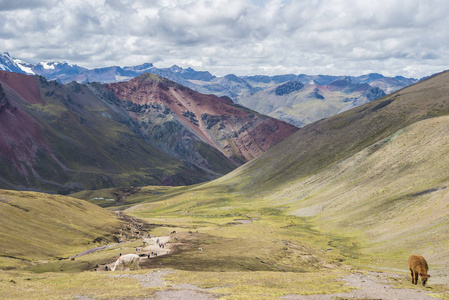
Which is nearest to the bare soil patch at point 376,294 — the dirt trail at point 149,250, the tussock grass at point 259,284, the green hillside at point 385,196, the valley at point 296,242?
the valley at point 296,242

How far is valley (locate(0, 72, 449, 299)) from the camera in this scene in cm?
4666

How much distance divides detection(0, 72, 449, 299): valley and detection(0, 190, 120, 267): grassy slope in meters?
0.43

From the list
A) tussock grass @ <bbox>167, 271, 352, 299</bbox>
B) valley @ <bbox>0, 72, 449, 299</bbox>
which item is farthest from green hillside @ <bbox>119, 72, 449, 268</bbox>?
tussock grass @ <bbox>167, 271, 352, 299</bbox>

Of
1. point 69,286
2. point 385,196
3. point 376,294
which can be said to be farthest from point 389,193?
point 69,286

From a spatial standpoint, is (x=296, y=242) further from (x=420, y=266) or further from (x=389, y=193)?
(x=420, y=266)

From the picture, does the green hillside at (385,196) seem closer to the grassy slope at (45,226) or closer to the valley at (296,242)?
the valley at (296,242)

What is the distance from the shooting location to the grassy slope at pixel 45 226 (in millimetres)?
75188

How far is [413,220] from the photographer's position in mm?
95750

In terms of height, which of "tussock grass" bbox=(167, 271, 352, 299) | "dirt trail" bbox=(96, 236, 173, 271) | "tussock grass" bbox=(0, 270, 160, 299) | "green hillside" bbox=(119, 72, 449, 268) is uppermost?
"green hillside" bbox=(119, 72, 449, 268)

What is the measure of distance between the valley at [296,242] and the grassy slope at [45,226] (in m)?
0.43

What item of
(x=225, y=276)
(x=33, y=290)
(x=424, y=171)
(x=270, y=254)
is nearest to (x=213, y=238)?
(x=270, y=254)

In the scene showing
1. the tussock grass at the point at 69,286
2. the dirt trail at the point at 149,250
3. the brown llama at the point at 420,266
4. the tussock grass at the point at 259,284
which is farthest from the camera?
the dirt trail at the point at 149,250

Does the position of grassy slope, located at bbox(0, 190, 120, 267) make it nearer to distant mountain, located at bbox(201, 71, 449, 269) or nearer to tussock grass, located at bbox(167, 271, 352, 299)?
tussock grass, located at bbox(167, 271, 352, 299)

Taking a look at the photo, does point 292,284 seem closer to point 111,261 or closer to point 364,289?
point 364,289
